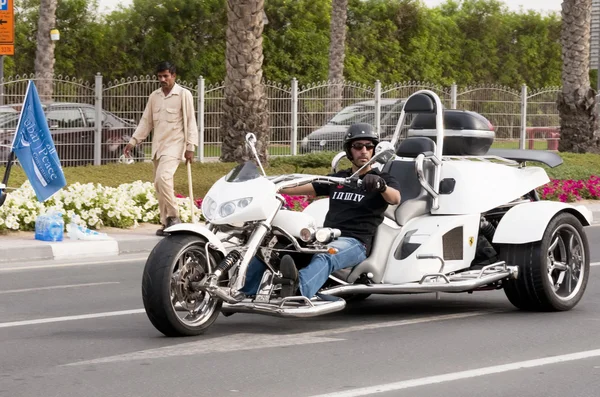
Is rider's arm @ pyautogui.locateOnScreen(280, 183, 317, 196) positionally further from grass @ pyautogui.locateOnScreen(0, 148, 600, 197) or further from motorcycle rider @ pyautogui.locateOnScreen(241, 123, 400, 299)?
grass @ pyautogui.locateOnScreen(0, 148, 600, 197)

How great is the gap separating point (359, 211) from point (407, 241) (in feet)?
1.40

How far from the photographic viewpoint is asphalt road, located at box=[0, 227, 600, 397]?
7.13 meters

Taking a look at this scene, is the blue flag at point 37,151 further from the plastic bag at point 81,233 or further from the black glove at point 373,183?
the black glove at point 373,183

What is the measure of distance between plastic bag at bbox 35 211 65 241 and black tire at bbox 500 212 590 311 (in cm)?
628

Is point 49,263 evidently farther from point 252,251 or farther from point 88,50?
point 88,50

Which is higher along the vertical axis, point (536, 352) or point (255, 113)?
point (255, 113)

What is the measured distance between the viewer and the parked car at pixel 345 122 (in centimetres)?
2608

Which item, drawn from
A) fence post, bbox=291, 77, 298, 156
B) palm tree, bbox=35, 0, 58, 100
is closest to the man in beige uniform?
fence post, bbox=291, 77, 298, 156

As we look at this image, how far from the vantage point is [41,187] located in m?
15.0

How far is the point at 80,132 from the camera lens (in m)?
22.7

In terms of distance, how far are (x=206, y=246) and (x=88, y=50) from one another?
36.5 metres

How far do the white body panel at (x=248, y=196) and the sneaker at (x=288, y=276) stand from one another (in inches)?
12.3

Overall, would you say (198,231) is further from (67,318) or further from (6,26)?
(6,26)

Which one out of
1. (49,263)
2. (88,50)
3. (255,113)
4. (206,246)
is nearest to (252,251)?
(206,246)
